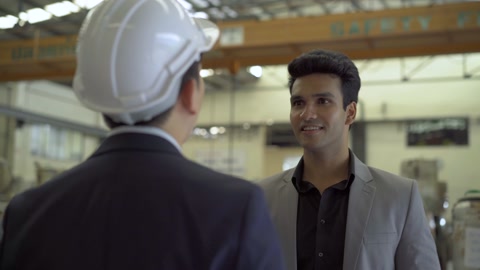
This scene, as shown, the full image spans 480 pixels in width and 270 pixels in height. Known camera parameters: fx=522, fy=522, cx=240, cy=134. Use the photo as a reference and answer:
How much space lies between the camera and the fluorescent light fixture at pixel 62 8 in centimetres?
1405

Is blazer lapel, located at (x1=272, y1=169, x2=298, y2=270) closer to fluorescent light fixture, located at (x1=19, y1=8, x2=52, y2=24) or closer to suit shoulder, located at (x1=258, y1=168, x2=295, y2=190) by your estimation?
suit shoulder, located at (x1=258, y1=168, x2=295, y2=190)

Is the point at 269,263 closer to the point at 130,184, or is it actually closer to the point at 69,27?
the point at 130,184

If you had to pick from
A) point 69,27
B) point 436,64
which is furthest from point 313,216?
point 436,64

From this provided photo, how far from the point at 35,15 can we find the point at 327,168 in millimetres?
13880

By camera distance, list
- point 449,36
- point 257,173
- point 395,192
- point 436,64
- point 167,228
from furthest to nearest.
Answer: point 257,173 < point 436,64 < point 449,36 < point 395,192 < point 167,228

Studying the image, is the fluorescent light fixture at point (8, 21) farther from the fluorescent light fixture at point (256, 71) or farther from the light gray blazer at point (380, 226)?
the light gray blazer at point (380, 226)

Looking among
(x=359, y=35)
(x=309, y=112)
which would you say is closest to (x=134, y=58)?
(x=309, y=112)

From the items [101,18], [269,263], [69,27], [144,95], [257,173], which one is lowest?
[257,173]

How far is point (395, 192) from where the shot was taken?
91.1 inches

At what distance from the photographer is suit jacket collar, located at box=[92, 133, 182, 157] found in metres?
1.10

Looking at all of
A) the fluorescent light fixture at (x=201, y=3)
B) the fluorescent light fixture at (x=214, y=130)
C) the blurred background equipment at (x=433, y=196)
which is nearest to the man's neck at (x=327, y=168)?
the blurred background equipment at (x=433, y=196)

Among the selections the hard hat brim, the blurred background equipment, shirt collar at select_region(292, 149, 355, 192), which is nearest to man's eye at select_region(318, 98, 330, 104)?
shirt collar at select_region(292, 149, 355, 192)

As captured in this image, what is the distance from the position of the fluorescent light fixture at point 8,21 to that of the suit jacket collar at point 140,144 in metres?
13.9

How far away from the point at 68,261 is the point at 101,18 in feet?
1.78
